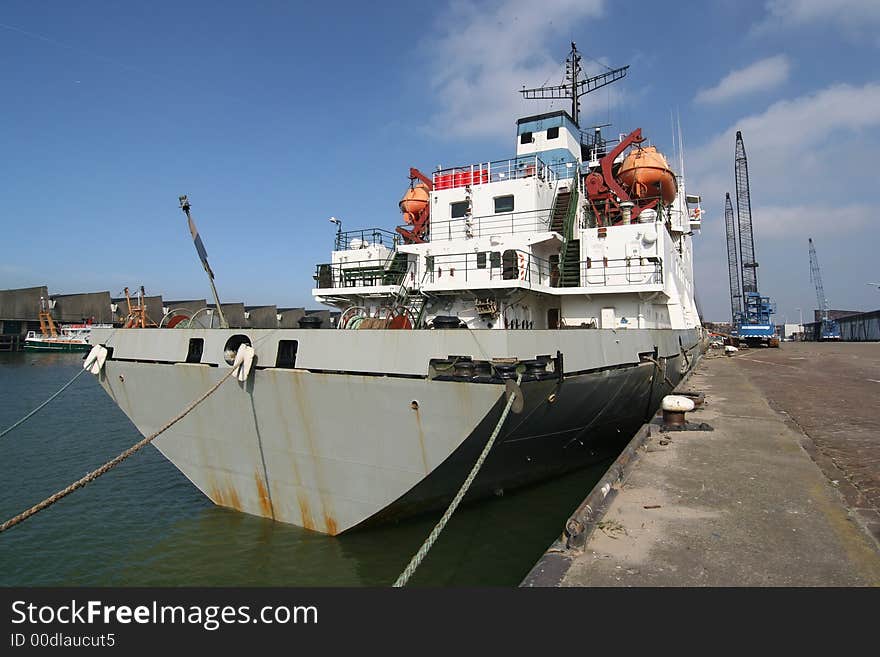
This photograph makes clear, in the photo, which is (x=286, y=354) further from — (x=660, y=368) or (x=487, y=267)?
(x=660, y=368)

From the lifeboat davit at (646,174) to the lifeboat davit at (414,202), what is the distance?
20.6ft

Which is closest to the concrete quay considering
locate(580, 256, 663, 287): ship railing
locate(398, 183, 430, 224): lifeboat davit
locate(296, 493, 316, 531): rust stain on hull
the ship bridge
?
locate(580, 256, 663, 287): ship railing

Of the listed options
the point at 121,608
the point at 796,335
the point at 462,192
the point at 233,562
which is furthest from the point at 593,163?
the point at 796,335

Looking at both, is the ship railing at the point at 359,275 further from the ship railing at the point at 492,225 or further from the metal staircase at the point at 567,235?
the metal staircase at the point at 567,235

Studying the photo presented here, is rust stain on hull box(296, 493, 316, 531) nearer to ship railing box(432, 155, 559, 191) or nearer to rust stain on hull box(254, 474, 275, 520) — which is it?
rust stain on hull box(254, 474, 275, 520)

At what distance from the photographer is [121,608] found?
3.61 meters

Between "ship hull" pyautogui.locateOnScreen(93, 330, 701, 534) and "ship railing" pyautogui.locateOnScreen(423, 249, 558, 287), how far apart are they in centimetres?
287

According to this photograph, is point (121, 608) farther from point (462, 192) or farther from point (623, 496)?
point (462, 192)

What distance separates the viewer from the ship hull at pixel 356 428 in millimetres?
6094

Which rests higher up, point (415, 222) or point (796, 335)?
point (415, 222)

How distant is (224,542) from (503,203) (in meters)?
9.14

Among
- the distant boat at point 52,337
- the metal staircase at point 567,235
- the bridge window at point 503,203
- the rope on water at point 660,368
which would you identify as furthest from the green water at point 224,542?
the distant boat at point 52,337

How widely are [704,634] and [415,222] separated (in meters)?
15.5

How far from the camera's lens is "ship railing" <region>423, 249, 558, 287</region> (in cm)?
1087
